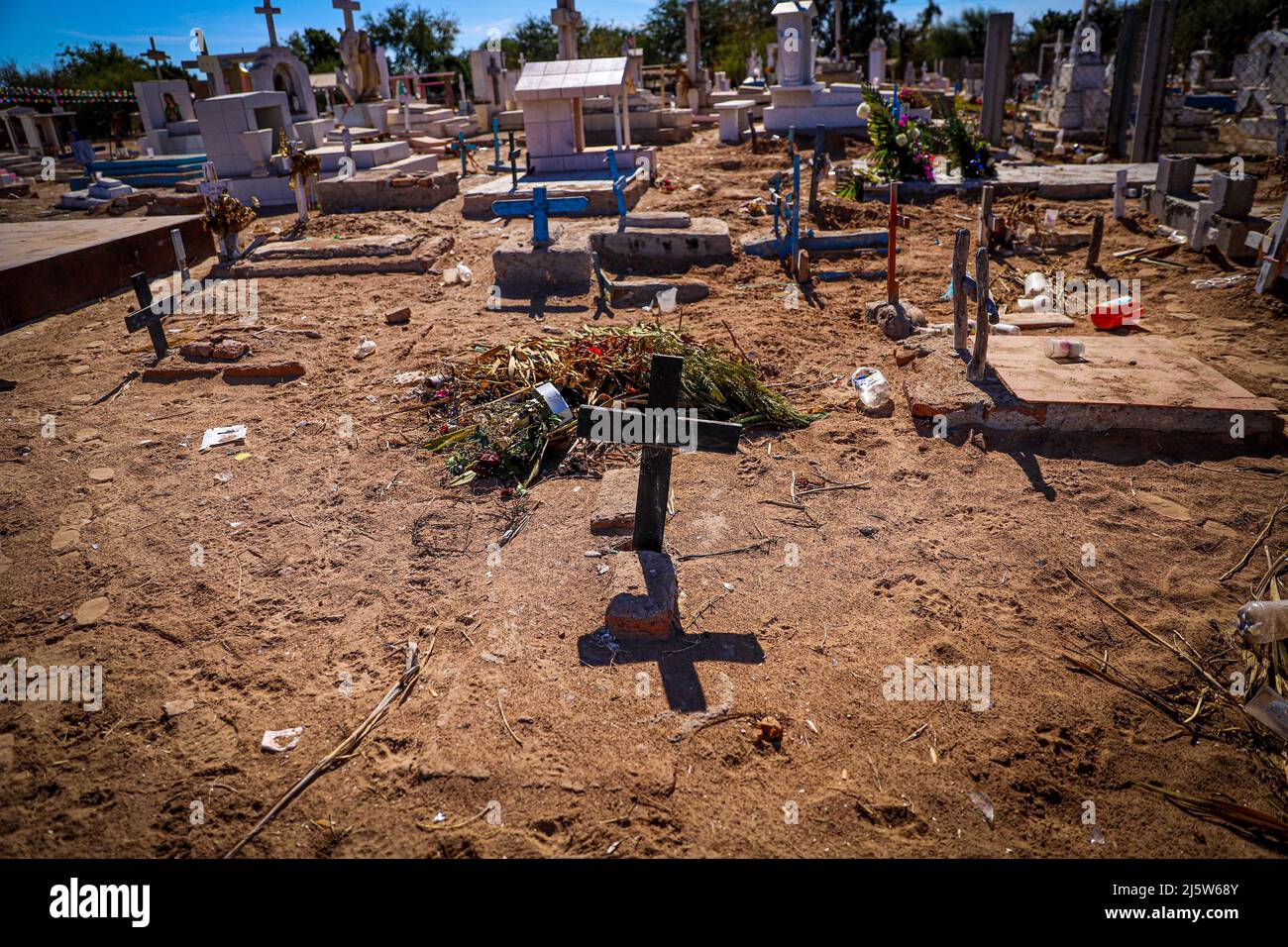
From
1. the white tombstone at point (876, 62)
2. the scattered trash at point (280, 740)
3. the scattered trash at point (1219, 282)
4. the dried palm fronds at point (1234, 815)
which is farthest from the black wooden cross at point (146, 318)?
the white tombstone at point (876, 62)

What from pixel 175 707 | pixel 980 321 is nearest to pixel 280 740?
pixel 175 707

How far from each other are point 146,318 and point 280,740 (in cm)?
582

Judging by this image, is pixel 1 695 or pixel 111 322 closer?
pixel 1 695

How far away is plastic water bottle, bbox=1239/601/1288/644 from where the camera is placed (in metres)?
3.41

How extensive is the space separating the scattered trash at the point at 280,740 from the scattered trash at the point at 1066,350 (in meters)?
5.85

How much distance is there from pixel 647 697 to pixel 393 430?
3.55m

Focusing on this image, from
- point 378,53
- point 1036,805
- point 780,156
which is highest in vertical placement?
point 378,53

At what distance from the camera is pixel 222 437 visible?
5.87 m

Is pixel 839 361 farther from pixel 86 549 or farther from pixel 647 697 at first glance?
pixel 86 549

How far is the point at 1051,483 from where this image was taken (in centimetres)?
486

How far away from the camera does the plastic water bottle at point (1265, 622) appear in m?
3.41

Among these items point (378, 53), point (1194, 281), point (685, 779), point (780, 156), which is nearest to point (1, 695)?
point (685, 779)

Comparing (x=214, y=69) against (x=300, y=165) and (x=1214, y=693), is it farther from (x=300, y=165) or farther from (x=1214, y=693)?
(x=1214, y=693)

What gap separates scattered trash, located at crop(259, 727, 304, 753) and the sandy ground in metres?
0.04
